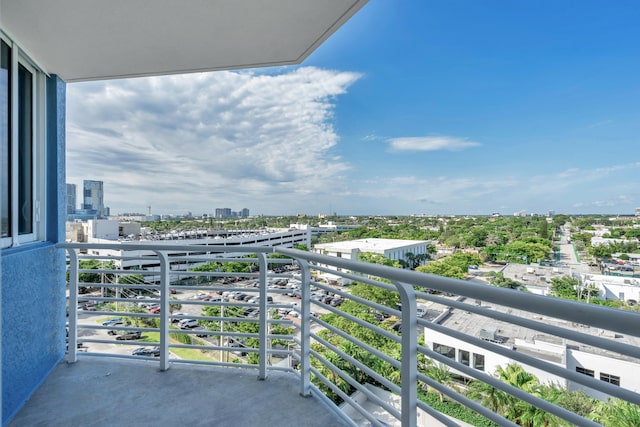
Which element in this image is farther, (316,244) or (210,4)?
(316,244)

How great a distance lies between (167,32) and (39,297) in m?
2.21

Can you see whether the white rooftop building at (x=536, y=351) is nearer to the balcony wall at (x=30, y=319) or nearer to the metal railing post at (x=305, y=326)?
the metal railing post at (x=305, y=326)

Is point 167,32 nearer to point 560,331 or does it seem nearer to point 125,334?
point 560,331

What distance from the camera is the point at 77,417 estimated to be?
1910 millimetres

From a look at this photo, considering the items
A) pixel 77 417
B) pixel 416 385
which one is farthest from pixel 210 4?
pixel 77 417

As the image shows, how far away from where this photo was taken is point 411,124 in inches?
810

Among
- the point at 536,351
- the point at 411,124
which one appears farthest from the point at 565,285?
the point at 411,124

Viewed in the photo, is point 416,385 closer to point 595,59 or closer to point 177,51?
point 177,51

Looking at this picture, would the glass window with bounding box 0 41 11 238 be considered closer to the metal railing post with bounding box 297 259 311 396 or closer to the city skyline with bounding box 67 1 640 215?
the metal railing post with bounding box 297 259 311 396

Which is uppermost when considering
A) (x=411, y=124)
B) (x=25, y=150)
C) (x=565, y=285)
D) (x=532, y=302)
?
(x=411, y=124)

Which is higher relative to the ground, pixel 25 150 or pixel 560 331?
pixel 25 150

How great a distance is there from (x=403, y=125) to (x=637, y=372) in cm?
1925

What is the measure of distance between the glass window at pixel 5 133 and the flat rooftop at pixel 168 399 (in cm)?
121

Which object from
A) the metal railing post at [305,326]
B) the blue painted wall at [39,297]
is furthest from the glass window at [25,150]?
the metal railing post at [305,326]
